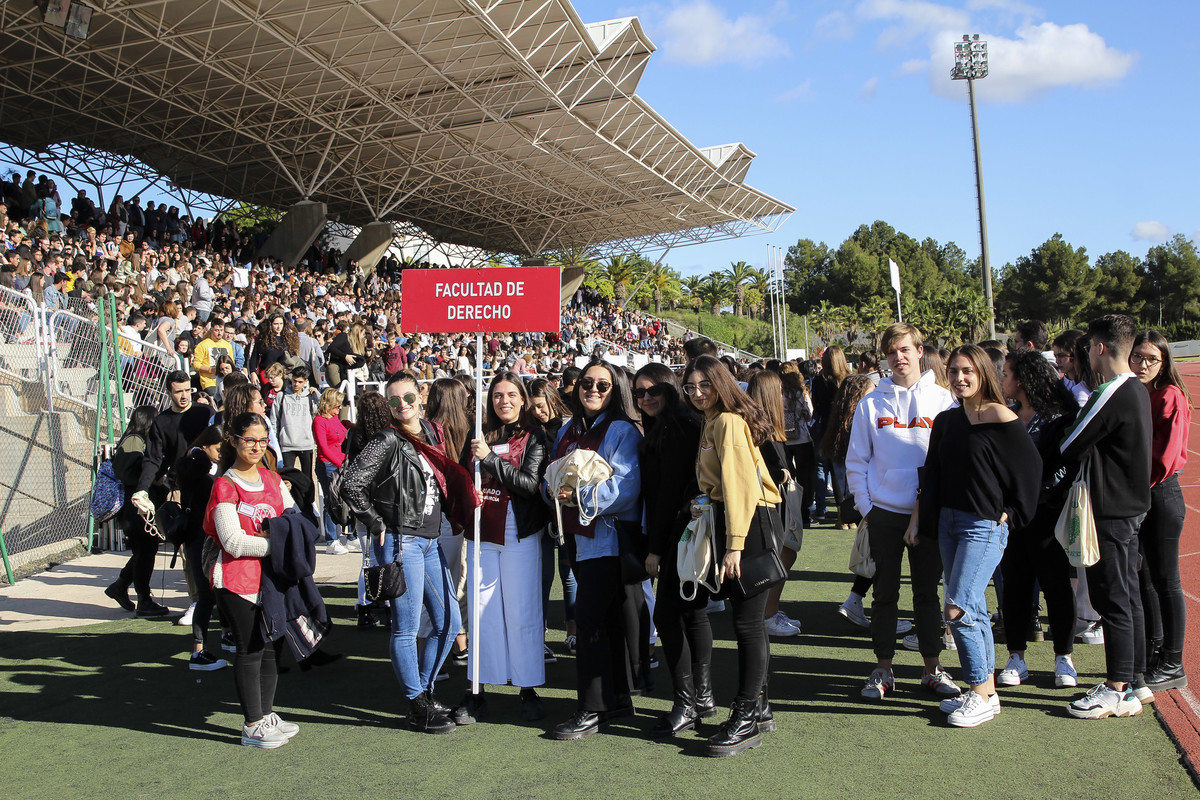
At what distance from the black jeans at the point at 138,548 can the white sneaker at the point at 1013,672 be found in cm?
560

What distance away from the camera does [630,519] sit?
4.29m

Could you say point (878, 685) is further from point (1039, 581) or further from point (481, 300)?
point (481, 300)

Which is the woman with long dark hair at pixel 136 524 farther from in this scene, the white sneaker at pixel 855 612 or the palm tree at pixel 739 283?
Result: the palm tree at pixel 739 283

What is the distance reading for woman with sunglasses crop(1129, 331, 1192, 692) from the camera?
171 inches

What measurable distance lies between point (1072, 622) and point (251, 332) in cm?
1314

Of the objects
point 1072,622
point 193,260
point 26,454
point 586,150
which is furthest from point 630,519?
point 586,150

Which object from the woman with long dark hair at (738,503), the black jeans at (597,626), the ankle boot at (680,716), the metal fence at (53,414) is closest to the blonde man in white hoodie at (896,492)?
the woman with long dark hair at (738,503)

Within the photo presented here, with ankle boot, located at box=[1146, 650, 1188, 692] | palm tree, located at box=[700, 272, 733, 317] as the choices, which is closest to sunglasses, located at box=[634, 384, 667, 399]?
ankle boot, located at box=[1146, 650, 1188, 692]

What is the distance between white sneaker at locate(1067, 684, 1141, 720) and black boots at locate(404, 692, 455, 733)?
2940 mm

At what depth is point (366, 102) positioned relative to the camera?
25.0 meters

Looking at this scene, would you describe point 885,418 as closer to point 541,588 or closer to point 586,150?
point 541,588

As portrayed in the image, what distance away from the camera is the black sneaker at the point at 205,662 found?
5449mm

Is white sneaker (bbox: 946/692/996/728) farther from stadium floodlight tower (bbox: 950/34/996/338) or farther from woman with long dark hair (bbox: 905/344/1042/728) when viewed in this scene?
stadium floodlight tower (bbox: 950/34/996/338)

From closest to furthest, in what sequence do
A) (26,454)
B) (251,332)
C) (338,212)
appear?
(26,454) < (251,332) < (338,212)
